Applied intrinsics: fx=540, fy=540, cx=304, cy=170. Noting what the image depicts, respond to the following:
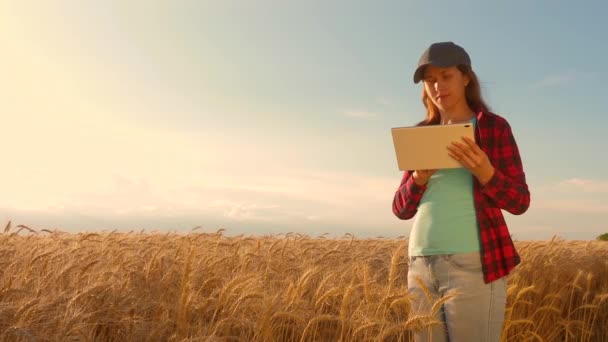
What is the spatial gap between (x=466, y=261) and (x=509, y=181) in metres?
0.39

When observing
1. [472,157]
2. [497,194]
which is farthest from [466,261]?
[472,157]

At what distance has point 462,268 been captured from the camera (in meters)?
2.26

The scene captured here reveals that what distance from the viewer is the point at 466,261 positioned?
226 cm

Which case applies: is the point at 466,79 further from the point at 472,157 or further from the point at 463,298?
the point at 463,298

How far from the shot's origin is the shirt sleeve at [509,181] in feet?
7.45

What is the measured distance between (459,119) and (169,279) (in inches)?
91.3

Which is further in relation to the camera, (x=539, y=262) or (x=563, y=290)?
(x=539, y=262)

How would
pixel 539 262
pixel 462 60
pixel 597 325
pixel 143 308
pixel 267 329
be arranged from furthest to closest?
pixel 539 262
pixel 597 325
pixel 143 308
pixel 267 329
pixel 462 60

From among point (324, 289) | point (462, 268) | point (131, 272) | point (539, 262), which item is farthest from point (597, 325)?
point (131, 272)

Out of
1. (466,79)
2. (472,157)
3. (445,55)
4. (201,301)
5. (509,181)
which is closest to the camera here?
(472,157)

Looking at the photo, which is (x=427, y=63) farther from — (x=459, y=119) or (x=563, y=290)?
(x=563, y=290)

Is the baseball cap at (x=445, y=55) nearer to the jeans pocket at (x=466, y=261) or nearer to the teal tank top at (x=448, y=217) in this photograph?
the teal tank top at (x=448, y=217)

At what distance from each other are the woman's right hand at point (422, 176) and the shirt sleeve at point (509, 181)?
0.75 feet

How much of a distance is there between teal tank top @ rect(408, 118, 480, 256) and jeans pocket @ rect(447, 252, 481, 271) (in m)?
0.02
